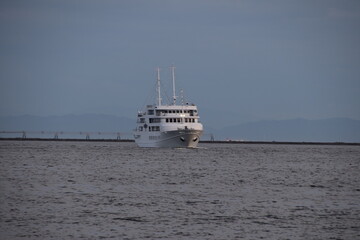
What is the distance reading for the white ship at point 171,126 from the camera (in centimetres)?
14238

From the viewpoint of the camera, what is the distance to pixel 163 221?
38.8 meters

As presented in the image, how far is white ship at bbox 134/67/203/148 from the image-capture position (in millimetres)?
142375

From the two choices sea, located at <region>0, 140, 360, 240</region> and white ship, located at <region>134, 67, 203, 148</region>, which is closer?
sea, located at <region>0, 140, 360, 240</region>

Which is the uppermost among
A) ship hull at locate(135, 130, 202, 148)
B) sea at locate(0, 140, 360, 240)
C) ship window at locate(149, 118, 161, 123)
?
ship window at locate(149, 118, 161, 123)

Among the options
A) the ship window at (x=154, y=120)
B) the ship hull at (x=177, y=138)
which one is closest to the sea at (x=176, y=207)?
the ship hull at (x=177, y=138)

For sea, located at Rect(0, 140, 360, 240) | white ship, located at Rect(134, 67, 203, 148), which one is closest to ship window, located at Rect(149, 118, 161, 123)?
white ship, located at Rect(134, 67, 203, 148)

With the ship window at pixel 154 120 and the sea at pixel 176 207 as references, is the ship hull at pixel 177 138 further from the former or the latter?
the sea at pixel 176 207

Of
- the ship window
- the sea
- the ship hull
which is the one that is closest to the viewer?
the sea

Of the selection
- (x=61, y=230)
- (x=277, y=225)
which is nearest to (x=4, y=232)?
(x=61, y=230)

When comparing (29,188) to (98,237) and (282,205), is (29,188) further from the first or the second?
(98,237)

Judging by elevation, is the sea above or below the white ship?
below

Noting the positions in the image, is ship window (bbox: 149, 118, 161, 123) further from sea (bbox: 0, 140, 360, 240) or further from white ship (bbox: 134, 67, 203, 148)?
sea (bbox: 0, 140, 360, 240)

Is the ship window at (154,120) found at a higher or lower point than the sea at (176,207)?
higher

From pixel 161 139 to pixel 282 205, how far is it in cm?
10126
